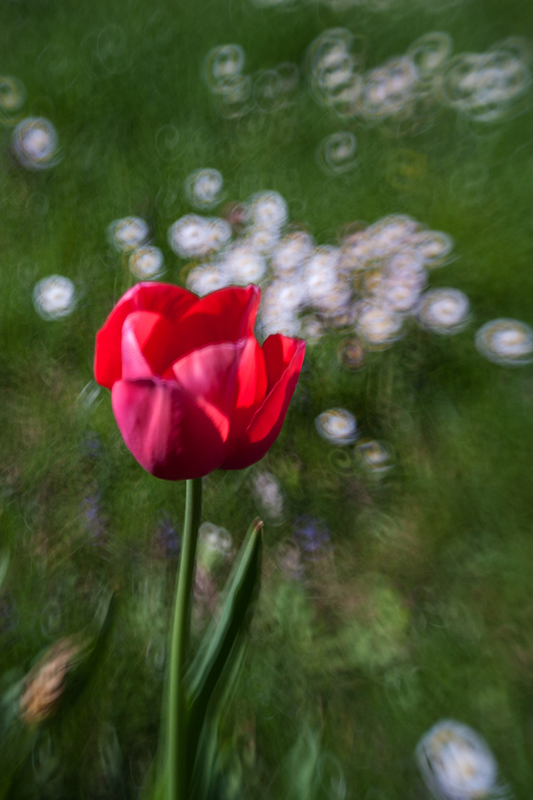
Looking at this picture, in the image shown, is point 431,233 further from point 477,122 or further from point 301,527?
point 301,527

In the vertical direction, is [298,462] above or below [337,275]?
below

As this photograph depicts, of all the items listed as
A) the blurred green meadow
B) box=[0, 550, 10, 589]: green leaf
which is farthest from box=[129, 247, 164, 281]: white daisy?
box=[0, 550, 10, 589]: green leaf

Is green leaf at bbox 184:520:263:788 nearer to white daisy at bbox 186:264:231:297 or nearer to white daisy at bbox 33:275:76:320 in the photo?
white daisy at bbox 186:264:231:297

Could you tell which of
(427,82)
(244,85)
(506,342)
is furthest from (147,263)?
(427,82)

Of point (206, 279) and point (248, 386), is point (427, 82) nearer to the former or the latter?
point (206, 279)

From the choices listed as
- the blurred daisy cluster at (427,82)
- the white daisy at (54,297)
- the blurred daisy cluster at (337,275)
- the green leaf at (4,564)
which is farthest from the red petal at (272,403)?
the blurred daisy cluster at (427,82)

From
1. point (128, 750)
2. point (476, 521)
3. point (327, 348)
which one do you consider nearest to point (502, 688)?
point (476, 521)
